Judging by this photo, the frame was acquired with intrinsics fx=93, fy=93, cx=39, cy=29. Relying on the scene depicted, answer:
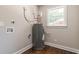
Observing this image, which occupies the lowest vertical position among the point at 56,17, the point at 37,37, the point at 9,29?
the point at 37,37

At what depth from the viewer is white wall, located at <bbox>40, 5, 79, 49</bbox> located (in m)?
1.40

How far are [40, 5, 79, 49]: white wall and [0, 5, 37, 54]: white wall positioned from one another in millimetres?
304

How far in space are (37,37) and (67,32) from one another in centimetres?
48

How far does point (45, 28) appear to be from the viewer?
1.39 m

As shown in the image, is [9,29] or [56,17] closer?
[9,29]

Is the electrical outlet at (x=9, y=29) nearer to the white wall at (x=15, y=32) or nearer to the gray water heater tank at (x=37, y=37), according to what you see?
the white wall at (x=15, y=32)

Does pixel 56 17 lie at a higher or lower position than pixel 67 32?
higher

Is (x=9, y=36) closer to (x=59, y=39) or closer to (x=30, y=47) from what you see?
(x=30, y=47)

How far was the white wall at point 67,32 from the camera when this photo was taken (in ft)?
4.60

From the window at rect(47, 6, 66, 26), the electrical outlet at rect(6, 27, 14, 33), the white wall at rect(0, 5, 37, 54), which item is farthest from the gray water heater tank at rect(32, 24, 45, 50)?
the electrical outlet at rect(6, 27, 14, 33)

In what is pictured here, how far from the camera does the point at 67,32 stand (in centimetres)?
146

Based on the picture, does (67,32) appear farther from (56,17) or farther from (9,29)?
(9,29)

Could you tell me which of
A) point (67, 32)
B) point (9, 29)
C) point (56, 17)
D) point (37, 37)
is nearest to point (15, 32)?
point (9, 29)

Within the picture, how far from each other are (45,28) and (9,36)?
0.53 metres
